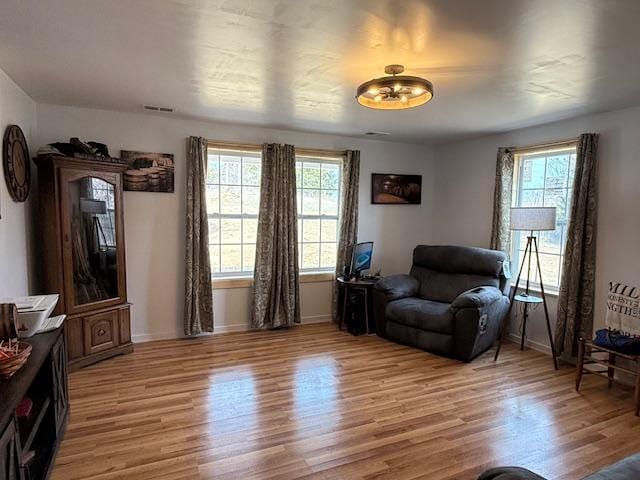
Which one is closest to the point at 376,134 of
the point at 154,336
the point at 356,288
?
the point at 356,288

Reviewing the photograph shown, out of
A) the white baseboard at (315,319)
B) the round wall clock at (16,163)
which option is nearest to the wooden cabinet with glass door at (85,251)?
the round wall clock at (16,163)

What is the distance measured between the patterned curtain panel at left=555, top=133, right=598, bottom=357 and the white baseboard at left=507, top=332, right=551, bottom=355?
12.5 inches

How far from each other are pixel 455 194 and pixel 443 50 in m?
3.32

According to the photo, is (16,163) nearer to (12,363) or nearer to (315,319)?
(12,363)

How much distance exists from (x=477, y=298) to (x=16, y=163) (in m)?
4.08

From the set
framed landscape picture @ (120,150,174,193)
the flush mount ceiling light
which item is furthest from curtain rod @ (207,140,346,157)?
the flush mount ceiling light

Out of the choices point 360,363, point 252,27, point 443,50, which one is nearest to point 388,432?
point 360,363

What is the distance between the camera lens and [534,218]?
145 inches

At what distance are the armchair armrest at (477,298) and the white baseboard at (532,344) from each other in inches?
29.2

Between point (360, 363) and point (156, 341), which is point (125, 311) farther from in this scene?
point (360, 363)

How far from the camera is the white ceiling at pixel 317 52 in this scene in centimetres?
184

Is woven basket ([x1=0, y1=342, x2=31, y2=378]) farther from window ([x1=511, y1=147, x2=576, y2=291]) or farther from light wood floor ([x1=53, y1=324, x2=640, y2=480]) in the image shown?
window ([x1=511, y1=147, x2=576, y2=291])

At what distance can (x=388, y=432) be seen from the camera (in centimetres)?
257

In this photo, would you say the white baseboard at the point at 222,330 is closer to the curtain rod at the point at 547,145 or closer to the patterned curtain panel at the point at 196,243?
the patterned curtain panel at the point at 196,243
